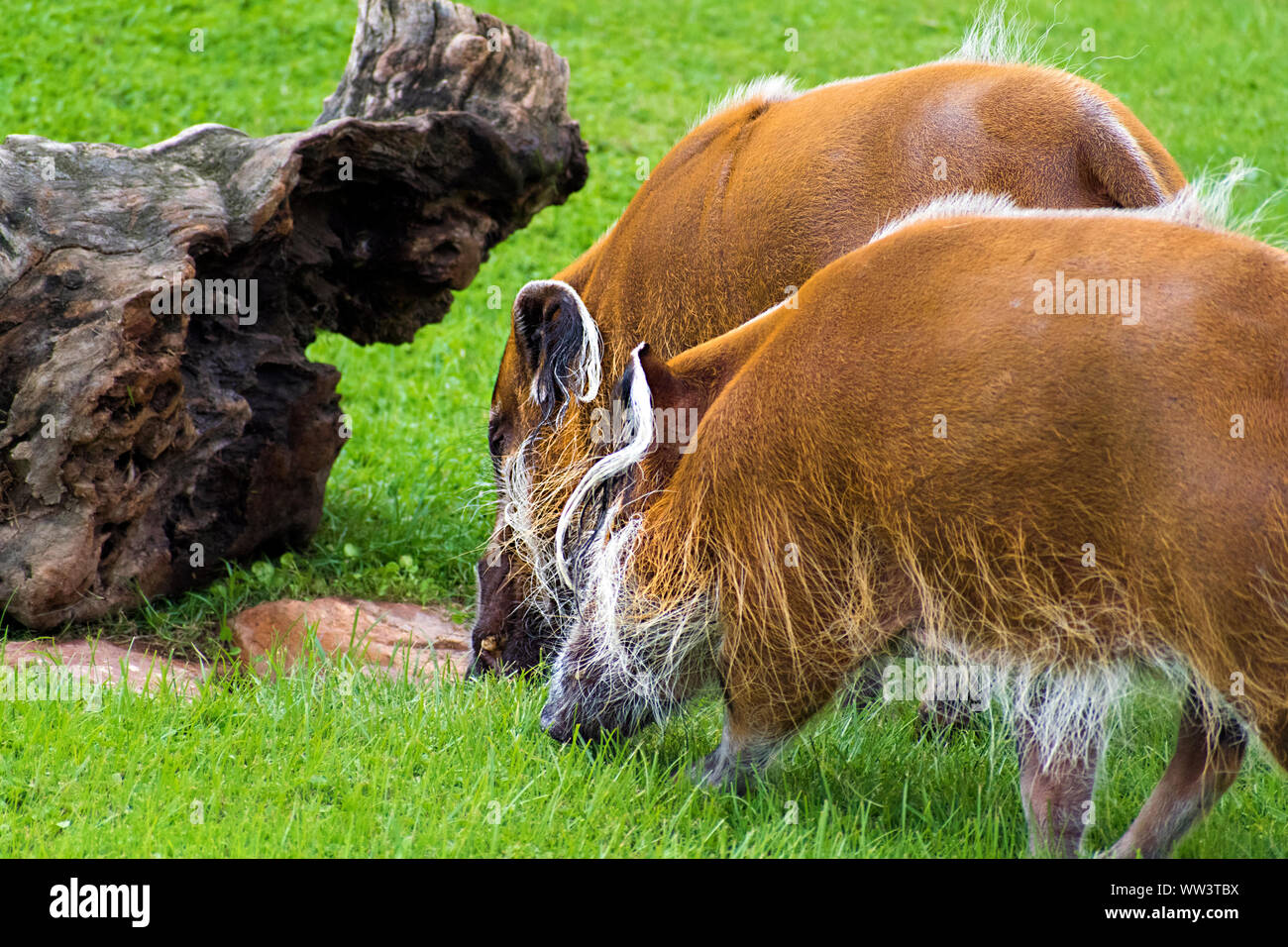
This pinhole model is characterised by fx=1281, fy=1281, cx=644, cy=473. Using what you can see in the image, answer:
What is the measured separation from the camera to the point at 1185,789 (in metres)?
2.76

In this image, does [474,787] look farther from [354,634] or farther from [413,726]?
[354,634]

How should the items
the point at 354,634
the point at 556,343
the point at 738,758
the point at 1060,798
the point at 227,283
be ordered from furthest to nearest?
the point at 227,283 < the point at 354,634 < the point at 556,343 < the point at 738,758 < the point at 1060,798

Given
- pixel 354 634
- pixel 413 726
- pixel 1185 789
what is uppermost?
pixel 1185 789

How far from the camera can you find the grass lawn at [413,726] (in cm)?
294

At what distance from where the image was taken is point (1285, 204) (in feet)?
34.2

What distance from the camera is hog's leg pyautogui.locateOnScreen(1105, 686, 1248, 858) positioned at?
8.82ft

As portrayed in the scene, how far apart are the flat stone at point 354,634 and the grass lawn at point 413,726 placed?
167 millimetres

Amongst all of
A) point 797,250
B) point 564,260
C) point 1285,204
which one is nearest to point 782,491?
point 797,250

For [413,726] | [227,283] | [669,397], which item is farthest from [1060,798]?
[227,283]

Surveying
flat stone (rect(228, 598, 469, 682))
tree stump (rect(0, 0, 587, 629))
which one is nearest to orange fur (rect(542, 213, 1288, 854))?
flat stone (rect(228, 598, 469, 682))

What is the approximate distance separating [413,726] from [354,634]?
105cm

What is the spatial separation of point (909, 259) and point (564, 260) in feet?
22.0

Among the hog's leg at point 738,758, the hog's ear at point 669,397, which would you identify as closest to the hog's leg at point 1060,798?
the hog's leg at point 738,758
